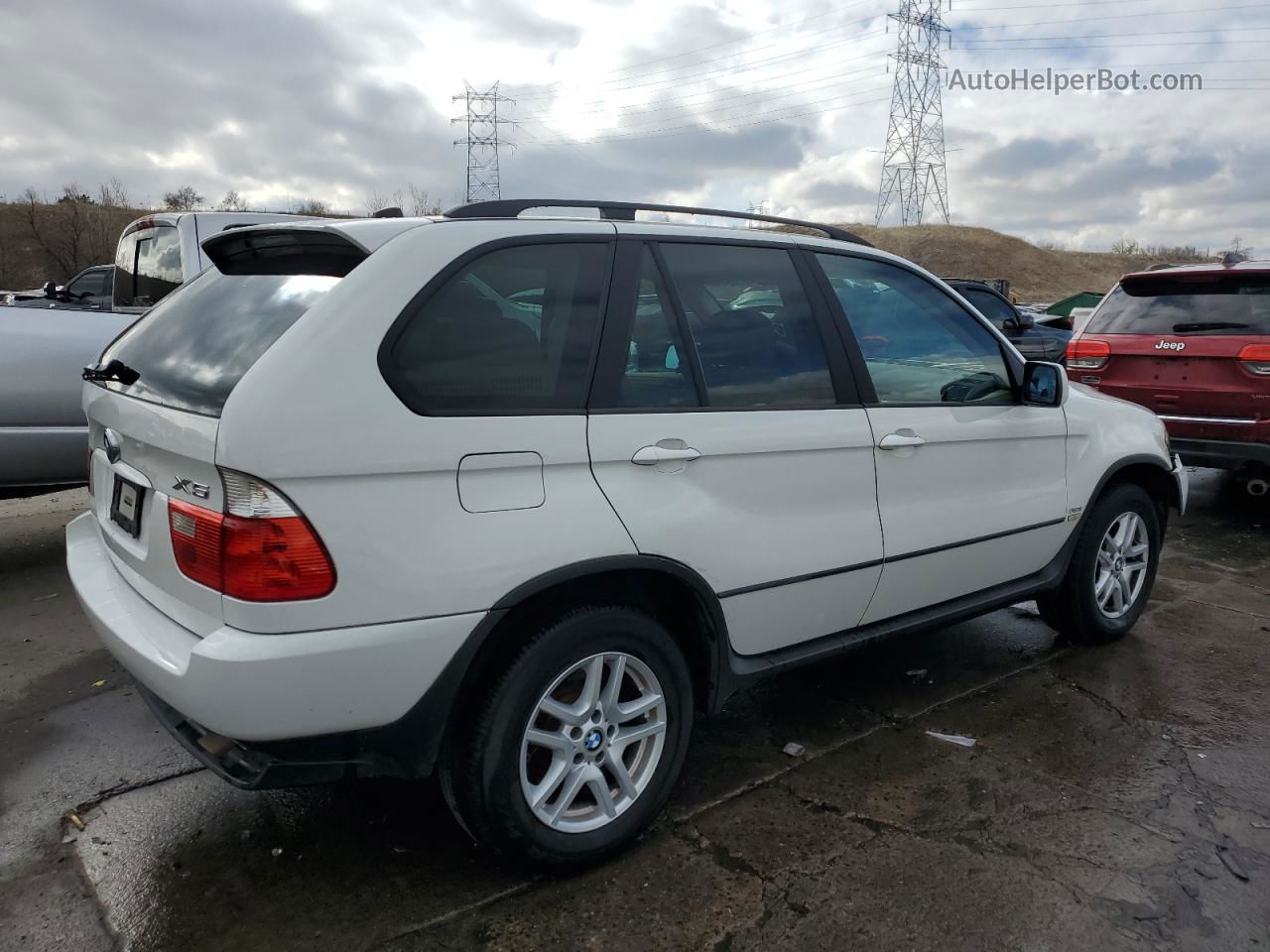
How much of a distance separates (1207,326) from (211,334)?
20.8ft

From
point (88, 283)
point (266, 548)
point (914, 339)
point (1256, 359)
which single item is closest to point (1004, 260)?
point (88, 283)

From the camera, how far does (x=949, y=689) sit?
3877 millimetres

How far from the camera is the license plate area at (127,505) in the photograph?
8.09 ft

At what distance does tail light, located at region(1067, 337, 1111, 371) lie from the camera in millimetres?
6801

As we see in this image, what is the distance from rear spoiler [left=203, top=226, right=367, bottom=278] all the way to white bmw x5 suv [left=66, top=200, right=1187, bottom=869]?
0.04 feet

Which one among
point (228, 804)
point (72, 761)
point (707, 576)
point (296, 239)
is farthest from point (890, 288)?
point (72, 761)

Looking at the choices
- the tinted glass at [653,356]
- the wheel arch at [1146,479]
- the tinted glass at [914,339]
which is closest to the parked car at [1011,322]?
the wheel arch at [1146,479]

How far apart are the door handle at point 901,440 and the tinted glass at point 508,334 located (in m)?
1.13

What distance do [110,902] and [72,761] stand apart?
37.3 inches

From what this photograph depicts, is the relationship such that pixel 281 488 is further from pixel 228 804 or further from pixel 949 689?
pixel 949 689

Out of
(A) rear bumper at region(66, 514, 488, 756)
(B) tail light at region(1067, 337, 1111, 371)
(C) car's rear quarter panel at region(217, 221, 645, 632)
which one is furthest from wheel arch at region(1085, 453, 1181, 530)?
(A) rear bumper at region(66, 514, 488, 756)

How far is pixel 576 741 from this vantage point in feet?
8.18

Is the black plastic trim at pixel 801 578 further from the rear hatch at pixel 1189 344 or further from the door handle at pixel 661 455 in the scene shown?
the rear hatch at pixel 1189 344

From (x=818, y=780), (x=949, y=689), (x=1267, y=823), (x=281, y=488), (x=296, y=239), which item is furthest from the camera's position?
(x=949, y=689)
